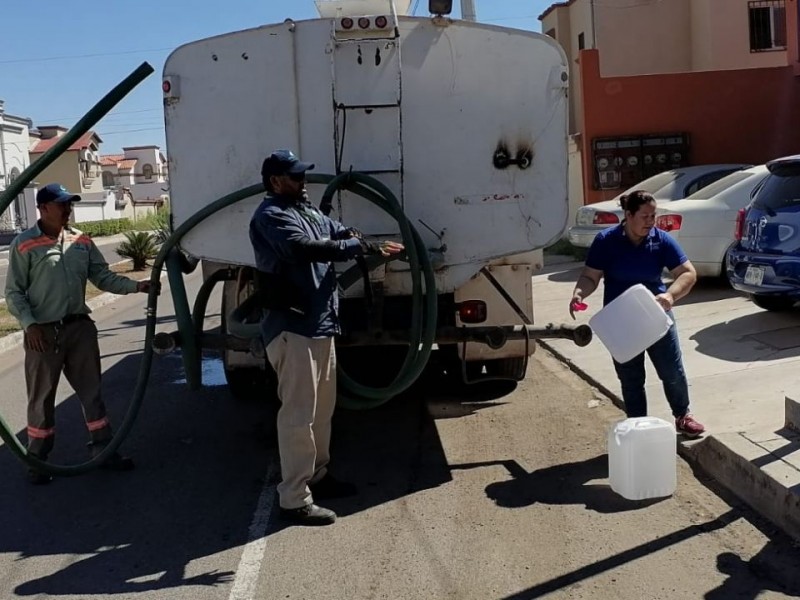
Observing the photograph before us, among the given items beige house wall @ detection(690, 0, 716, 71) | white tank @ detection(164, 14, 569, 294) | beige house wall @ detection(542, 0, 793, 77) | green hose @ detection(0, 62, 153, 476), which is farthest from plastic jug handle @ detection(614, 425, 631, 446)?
beige house wall @ detection(690, 0, 716, 71)

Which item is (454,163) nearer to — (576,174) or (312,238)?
(312,238)

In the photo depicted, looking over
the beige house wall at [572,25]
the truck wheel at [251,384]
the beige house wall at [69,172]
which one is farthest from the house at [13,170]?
the truck wheel at [251,384]

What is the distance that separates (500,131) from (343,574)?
2.82 meters

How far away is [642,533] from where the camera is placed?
4492mm

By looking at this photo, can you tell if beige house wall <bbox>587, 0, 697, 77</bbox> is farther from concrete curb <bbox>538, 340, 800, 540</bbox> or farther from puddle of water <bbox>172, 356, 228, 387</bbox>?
concrete curb <bbox>538, 340, 800, 540</bbox>

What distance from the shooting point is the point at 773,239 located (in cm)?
770

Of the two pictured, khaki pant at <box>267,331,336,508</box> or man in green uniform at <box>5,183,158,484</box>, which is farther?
man in green uniform at <box>5,183,158,484</box>

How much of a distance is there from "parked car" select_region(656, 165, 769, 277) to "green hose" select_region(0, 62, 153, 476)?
7.12 m

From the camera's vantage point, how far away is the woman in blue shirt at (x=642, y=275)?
5.39m

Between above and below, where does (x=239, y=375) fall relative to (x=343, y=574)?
above

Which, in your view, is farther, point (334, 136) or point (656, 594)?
point (334, 136)

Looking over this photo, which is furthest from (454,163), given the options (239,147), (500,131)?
(239,147)

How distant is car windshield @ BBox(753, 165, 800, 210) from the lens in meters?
7.66

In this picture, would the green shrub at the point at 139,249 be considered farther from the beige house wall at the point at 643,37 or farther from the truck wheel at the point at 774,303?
the truck wheel at the point at 774,303
